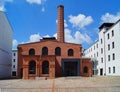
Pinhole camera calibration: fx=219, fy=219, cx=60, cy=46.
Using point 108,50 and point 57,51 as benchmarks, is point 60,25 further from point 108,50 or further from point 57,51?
point 108,50

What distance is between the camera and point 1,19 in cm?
4781

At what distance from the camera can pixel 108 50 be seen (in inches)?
2201

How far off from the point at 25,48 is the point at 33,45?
199 cm

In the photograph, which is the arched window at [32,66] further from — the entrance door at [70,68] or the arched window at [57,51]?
the entrance door at [70,68]

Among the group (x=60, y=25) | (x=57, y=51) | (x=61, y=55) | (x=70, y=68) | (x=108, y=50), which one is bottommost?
(x=70, y=68)

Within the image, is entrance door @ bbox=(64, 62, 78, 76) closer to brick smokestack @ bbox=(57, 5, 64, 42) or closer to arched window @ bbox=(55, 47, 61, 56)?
arched window @ bbox=(55, 47, 61, 56)

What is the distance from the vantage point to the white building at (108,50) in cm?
4841

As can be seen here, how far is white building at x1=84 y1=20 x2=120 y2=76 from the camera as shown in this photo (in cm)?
4841

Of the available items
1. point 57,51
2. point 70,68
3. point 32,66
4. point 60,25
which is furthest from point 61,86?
point 60,25

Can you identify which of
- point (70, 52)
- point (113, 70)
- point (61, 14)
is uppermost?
point (61, 14)

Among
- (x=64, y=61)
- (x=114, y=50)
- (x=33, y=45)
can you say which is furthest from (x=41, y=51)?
(x=114, y=50)

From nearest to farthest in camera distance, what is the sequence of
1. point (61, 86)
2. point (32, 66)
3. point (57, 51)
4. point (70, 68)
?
point (61, 86) < point (32, 66) < point (57, 51) < point (70, 68)

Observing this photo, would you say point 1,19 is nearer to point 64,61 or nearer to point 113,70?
point 64,61

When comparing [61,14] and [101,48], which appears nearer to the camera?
[61,14]
